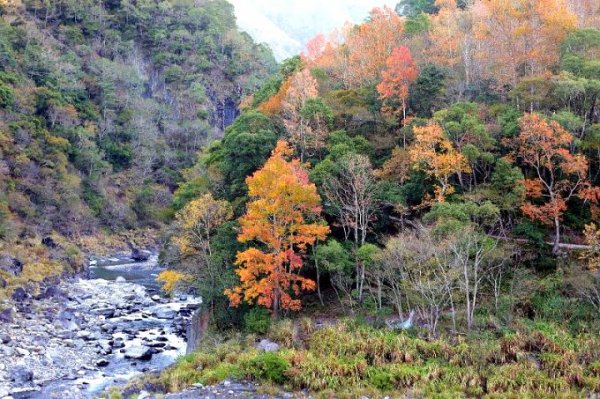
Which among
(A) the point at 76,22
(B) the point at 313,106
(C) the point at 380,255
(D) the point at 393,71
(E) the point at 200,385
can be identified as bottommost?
(E) the point at 200,385

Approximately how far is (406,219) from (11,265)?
101ft

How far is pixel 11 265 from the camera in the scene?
38.9m

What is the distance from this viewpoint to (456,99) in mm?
34469

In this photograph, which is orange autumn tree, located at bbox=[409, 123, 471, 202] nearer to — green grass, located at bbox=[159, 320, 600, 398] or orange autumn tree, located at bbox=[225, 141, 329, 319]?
orange autumn tree, located at bbox=[225, 141, 329, 319]

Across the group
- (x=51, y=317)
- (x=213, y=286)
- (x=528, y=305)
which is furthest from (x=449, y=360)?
(x=51, y=317)

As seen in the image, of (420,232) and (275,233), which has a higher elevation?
(420,232)

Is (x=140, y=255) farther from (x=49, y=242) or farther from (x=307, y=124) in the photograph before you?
(x=307, y=124)

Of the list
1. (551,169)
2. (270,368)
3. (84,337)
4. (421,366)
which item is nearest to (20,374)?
(84,337)

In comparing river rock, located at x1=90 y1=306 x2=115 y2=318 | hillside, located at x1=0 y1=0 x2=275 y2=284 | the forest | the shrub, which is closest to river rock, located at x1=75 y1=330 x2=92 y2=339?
river rock, located at x1=90 y1=306 x2=115 y2=318

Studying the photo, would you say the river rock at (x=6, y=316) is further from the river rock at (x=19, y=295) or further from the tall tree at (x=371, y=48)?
the tall tree at (x=371, y=48)

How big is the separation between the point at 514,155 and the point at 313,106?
12.3 m

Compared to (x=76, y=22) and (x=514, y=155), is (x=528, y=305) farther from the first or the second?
(x=76, y=22)

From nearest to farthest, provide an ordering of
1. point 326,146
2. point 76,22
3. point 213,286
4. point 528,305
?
point 528,305 < point 213,286 < point 326,146 < point 76,22

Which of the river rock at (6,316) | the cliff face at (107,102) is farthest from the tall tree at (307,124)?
the river rock at (6,316)
